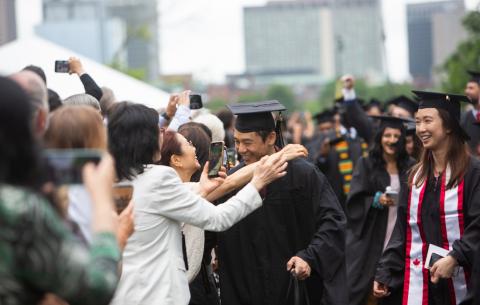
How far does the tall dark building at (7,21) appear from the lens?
40.3 ft

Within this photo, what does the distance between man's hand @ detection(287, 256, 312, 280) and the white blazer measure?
3.80ft

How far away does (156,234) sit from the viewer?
4.86m

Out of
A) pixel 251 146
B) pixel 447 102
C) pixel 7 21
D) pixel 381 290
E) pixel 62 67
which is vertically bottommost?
pixel 381 290

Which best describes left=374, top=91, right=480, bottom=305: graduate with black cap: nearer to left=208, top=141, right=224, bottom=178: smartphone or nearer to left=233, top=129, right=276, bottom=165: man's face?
left=233, top=129, right=276, bottom=165: man's face

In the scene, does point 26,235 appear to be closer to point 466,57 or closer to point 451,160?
point 451,160

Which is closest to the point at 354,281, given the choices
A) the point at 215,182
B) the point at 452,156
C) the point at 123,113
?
the point at 452,156

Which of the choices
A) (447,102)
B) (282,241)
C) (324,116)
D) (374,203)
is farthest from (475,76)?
(324,116)

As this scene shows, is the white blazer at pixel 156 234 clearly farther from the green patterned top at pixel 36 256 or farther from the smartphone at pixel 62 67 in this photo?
the smartphone at pixel 62 67

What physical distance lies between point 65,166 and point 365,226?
6.87 m

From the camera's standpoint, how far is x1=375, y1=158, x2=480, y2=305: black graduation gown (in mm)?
6082

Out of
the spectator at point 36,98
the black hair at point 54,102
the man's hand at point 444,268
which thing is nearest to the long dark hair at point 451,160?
the man's hand at point 444,268

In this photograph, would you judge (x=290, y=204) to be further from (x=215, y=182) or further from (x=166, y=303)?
(x=166, y=303)

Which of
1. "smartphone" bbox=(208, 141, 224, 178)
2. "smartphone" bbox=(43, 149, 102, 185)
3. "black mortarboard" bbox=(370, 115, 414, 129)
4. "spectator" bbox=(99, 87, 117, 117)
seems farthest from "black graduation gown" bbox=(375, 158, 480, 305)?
"smartphone" bbox=(43, 149, 102, 185)

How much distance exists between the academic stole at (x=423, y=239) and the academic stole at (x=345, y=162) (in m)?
6.53
